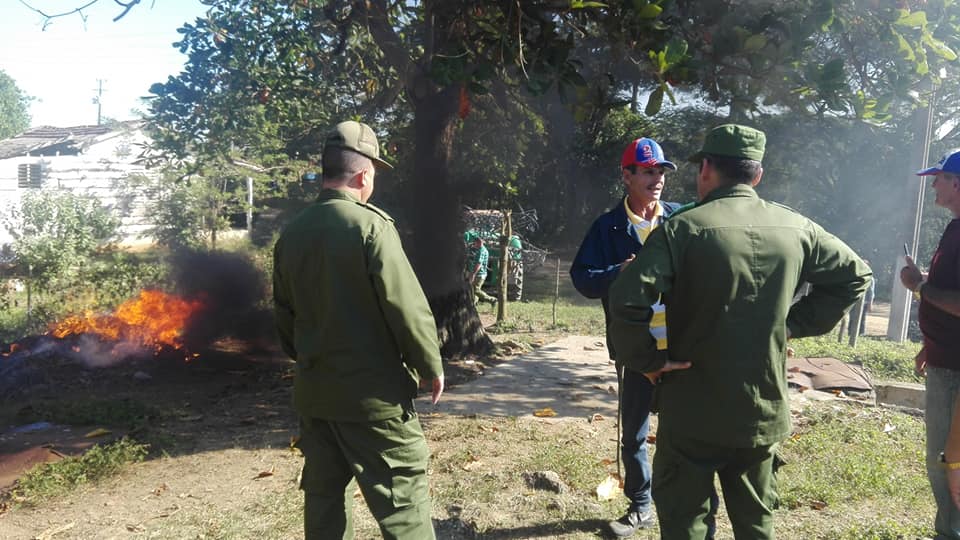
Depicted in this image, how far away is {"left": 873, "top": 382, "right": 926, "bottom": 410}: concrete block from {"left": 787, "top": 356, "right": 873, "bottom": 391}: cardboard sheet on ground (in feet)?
0.40

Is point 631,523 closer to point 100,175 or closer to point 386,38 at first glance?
point 386,38

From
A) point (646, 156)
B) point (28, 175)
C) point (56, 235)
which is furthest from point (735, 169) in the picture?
point (28, 175)

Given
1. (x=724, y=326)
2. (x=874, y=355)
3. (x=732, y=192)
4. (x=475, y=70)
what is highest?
(x=475, y=70)

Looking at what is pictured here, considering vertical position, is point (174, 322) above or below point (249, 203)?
below

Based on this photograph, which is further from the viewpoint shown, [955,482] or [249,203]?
[249,203]

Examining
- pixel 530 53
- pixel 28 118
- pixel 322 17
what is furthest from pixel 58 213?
pixel 28 118

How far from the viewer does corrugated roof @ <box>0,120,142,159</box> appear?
27688 mm

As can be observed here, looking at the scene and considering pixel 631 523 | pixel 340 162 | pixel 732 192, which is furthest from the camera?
pixel 631 523

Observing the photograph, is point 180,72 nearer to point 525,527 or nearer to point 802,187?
point 525,527

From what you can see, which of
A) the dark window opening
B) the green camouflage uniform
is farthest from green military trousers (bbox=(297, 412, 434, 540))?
the dark window opening

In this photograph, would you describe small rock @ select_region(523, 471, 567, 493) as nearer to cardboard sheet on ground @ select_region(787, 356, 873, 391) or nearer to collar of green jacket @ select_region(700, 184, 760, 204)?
collar of green jacket @ select_region(700, 184, 760, 204)

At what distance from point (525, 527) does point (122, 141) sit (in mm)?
29383

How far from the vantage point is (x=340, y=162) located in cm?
302

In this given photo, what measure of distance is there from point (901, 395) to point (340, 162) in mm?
6635
